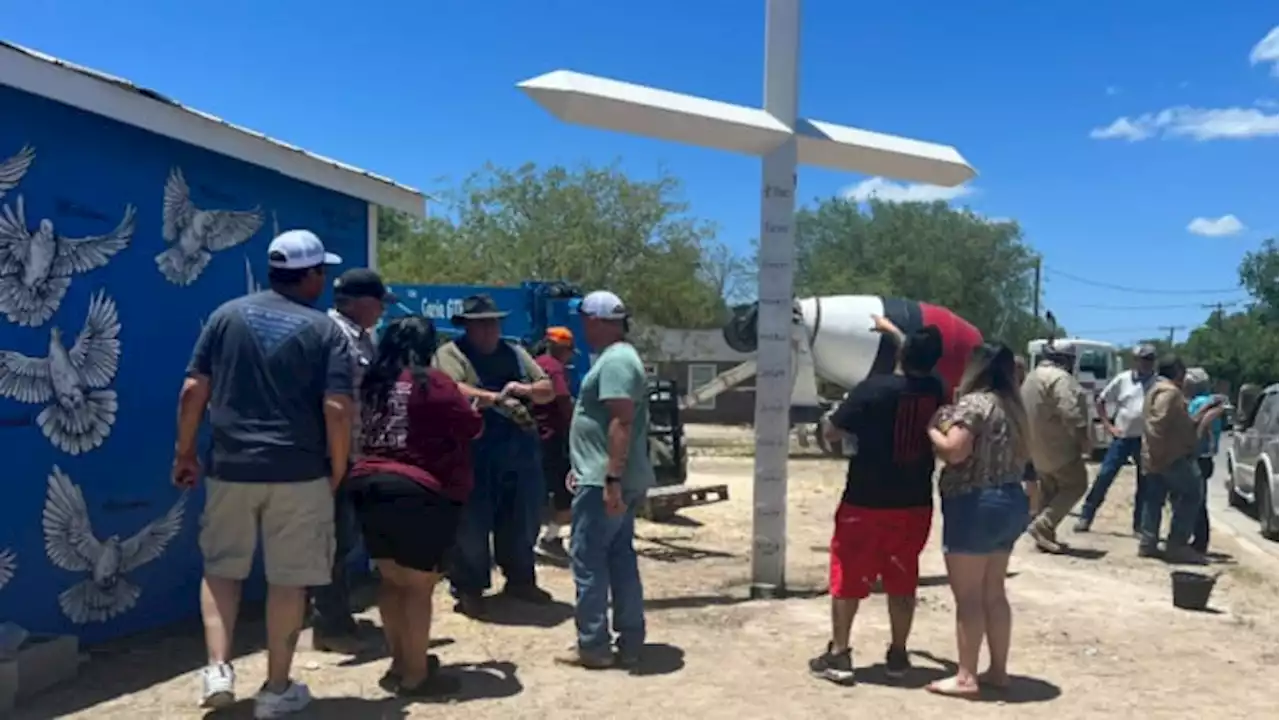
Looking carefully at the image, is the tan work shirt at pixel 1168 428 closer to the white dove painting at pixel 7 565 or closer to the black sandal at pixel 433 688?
the black sandal at pixel 433 688

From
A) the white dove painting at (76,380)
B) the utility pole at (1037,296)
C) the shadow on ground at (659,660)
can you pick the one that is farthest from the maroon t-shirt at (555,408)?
the utility pole at (1037,296)

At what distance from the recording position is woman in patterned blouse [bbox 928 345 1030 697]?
5227 millimetres

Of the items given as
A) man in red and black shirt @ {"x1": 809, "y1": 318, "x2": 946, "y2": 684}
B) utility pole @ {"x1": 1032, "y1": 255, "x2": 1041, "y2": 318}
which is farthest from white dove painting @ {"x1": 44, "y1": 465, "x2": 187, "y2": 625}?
utility pole @ {"x1": 1032, "y1": 255, "x2": 1041, "y2": 318}

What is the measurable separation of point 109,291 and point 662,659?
330 cm

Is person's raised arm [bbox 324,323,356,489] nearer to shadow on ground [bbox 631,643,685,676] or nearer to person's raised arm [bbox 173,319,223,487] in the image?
person's raised arm [bbox 173,319,223,487]

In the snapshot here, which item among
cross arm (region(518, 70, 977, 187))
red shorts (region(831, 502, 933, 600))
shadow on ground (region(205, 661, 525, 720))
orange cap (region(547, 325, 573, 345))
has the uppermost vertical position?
cross arm (region(518, 70, 977, 187))

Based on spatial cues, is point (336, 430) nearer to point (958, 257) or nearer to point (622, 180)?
point (622, 180)

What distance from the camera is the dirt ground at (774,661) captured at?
5.09m

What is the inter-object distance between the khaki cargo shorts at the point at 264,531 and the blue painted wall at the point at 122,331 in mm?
1086

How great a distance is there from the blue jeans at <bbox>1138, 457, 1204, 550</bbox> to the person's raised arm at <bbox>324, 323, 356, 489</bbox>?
754 cm

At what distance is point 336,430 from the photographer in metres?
4.66

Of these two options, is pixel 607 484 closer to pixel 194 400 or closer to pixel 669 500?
pixel 194 400

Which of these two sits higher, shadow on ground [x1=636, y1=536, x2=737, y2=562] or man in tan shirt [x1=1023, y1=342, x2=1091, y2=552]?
man in tan shirt [x1=1023, y1=342, x2=1091, y2=552]

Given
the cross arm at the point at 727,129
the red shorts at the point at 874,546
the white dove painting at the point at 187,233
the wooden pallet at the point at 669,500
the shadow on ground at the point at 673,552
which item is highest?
the cross arm at the point at 727,129
